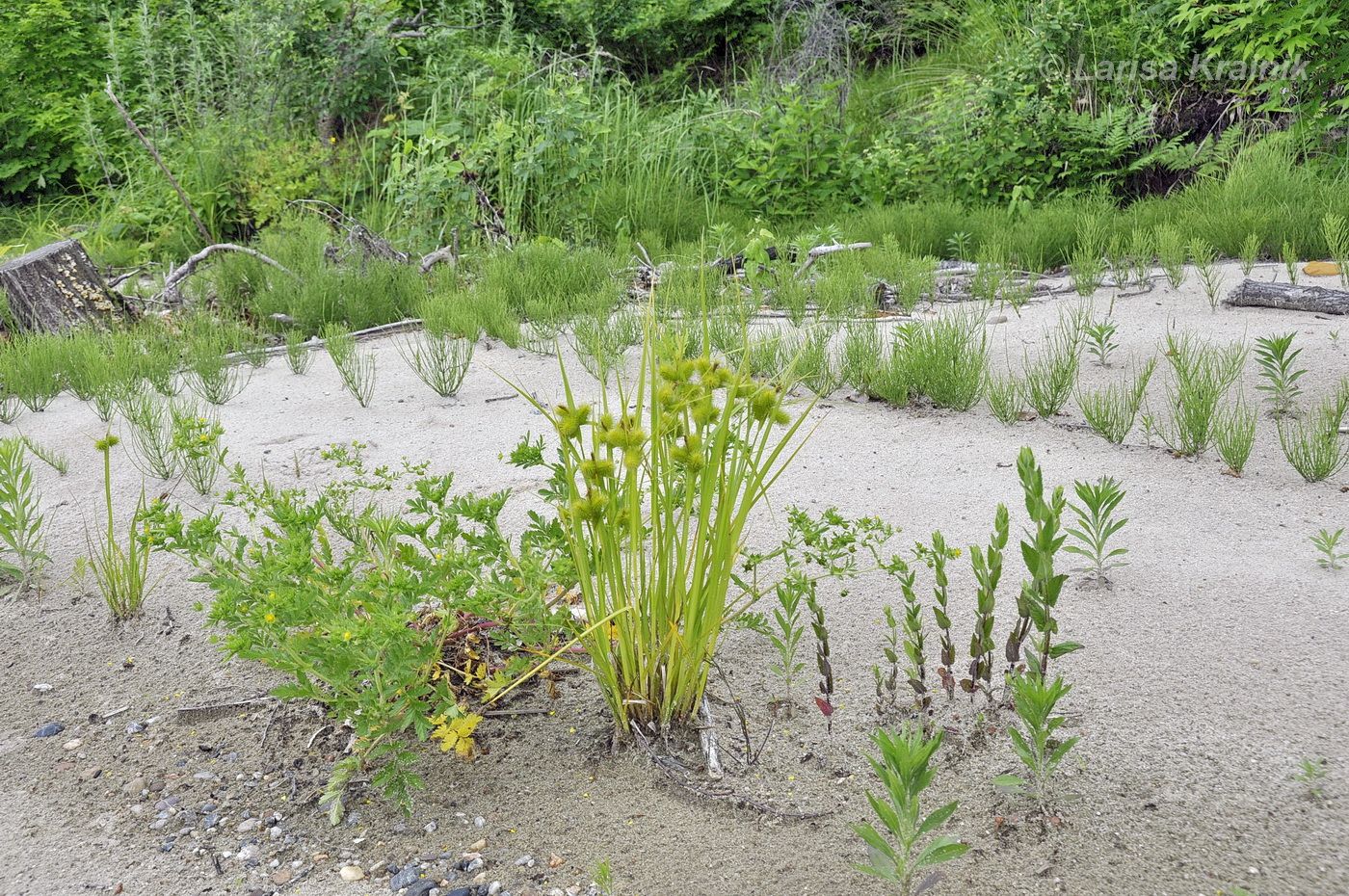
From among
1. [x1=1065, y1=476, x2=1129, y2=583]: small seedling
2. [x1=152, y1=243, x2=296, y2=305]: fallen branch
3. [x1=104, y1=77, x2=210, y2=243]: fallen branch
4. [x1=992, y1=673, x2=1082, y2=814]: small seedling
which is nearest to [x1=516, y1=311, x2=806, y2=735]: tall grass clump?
[x1=992, y1=673, x2=1082, y2=814]: small seedling

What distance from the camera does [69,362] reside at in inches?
187

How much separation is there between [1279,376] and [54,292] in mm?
5717

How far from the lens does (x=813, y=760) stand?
87.0 inches

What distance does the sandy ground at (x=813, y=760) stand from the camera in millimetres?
1926

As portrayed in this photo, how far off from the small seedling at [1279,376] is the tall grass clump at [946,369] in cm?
89

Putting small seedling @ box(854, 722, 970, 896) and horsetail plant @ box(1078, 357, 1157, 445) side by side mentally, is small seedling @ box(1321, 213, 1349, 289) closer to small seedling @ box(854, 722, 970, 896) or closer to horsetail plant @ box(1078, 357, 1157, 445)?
horsetail plant @ box(1078, 357, 1157, 445)

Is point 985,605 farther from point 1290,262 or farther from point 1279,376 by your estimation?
point 1290,262

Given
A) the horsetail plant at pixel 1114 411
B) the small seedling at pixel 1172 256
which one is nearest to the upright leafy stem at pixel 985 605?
the horsetail plant at pixel 1114 411

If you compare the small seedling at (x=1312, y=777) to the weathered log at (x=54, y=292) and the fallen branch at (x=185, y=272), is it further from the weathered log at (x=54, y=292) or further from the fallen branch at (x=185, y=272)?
the weathered log at (x=54, y=292)

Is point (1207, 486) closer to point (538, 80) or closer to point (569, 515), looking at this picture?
point (569, 515)

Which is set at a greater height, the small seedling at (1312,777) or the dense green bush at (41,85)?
the dense green bush at (41,85)

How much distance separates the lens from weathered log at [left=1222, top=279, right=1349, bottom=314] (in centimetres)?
452

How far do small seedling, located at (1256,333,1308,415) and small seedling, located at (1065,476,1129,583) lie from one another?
1113mm

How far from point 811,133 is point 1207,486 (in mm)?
5490
